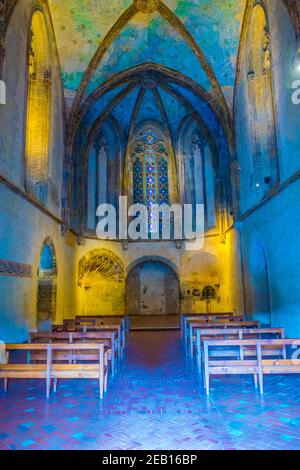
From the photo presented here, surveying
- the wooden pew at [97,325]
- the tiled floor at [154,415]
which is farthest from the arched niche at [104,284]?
the tiled floor at [154,415]

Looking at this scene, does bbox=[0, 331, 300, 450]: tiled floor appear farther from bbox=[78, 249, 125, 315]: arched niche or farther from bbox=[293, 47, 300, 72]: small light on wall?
bbox=[78, 249, 125, 315]: arched niche

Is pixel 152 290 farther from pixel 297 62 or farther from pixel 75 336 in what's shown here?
pixel 297 62

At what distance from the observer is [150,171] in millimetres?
22453

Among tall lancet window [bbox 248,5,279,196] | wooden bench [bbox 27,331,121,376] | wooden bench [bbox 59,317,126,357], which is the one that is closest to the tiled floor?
wooden bench [bbox 27,331,121,376]

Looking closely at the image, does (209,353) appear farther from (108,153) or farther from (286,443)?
(108,153)

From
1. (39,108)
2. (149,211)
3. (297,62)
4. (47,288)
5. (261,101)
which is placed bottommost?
(47,288)

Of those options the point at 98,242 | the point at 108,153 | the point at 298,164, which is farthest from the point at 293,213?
the point at 108,153

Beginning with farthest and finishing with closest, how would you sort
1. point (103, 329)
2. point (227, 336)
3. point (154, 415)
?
point (103, 329)
point (227, 336)
point (154, 415)

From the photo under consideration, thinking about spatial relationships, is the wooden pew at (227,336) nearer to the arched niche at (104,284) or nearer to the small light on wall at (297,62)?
the small light on wall at (297,62)

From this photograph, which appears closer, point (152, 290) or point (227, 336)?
point (227, 336)

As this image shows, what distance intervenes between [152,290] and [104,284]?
4153mm

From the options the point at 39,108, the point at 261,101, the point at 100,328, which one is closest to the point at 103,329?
the point at 100,328
